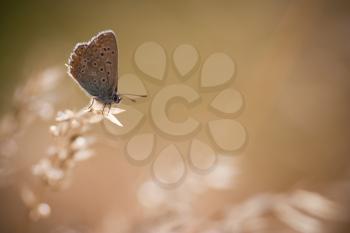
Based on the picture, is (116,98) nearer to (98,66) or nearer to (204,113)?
(98,66)

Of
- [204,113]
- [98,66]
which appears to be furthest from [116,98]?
[204,113]

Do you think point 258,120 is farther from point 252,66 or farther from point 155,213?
point 155,213

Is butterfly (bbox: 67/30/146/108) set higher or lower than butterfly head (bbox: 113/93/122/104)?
higher

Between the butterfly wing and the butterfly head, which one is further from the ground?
the butterfly wing

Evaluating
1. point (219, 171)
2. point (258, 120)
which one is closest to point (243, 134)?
point (258, 120)

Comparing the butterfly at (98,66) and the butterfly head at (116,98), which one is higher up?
the butterfly at (98,66)

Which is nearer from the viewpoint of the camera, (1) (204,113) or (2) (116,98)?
(2) (116,98)

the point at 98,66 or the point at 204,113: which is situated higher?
the point at 204,113
